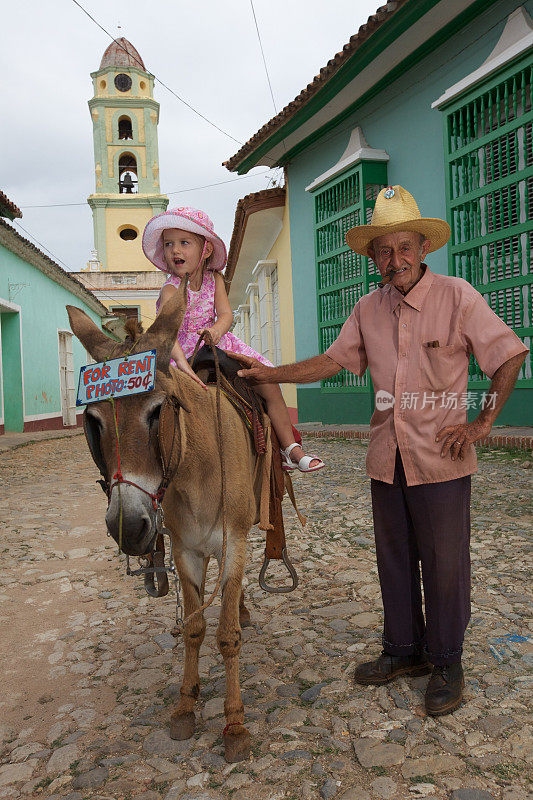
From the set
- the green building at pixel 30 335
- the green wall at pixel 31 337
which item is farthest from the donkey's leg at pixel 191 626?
the green wall at pixel 31 337

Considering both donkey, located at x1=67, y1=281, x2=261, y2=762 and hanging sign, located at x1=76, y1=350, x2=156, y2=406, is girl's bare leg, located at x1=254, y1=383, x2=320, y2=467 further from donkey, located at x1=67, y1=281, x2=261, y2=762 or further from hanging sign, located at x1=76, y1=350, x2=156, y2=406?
hanging sign, located at x1=76, y1=350, x2=156, y2=406

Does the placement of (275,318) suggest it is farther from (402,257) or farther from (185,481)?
(185,481)

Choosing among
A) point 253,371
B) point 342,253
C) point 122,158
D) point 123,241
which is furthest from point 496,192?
point 122,158

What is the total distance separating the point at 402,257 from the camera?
250 centimetres

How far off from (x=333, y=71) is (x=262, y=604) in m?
8.47

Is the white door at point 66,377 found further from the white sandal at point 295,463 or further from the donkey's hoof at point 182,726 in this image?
the donkey's hoof at point 182,726

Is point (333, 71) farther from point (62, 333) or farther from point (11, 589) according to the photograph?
point (62, 333)

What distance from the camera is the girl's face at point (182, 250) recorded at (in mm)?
2969

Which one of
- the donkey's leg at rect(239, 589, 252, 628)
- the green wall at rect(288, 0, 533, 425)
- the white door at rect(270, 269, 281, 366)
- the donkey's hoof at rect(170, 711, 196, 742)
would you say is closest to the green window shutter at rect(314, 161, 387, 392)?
the green wall at rect(288, 0, 533, 425)

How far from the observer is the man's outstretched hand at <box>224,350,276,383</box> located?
2732 millimetres

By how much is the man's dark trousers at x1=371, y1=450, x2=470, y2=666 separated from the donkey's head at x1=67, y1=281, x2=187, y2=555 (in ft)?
3.68

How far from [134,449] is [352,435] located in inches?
326

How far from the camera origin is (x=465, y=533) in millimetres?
2496

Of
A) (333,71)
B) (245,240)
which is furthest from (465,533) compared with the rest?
(245,240)
